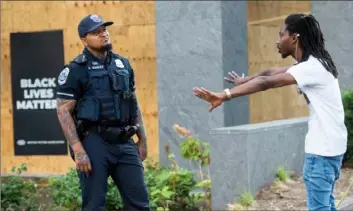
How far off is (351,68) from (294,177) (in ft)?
7.78

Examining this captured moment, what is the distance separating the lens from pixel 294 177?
9.03 m

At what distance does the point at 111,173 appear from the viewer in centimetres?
612

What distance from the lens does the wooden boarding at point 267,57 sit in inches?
454

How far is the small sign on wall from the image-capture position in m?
11.4

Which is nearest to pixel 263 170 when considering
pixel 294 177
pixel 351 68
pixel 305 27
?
pixel 294 177

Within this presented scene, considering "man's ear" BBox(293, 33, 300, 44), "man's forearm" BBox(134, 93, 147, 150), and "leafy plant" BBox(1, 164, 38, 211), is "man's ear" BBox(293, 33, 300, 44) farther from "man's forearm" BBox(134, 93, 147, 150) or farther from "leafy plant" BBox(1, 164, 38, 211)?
"leafy plant" BBox(1, 164, 38, 211)

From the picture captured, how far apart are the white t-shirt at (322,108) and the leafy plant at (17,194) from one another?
414 cm

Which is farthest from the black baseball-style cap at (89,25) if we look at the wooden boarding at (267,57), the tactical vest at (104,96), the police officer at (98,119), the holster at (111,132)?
the wooden boarding at (267,57)

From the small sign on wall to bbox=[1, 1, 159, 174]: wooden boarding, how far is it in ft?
0.29

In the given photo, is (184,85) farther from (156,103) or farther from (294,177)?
(294,177)

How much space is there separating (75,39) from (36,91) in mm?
951

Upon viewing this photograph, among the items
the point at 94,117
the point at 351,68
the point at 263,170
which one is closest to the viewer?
the point at 94,117

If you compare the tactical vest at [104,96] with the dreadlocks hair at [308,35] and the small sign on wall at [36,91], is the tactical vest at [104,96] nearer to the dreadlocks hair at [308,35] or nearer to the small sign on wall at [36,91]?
the dreadlocks hair at [308,35]

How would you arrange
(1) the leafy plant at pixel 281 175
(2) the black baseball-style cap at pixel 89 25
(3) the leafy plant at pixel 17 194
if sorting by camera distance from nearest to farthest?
(2) the black baseball-style cap at pixel 89 25
(3) the leafy plant at pixel 17 194
(1) the leafy plant at pixel 281 175
